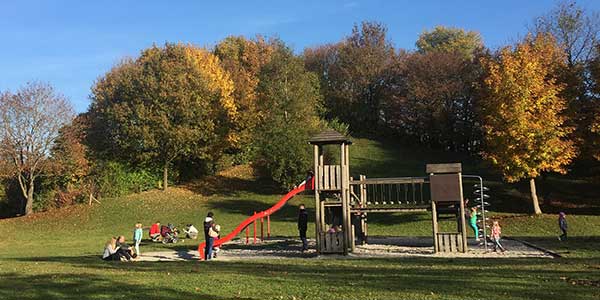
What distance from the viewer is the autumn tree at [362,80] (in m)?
59.3

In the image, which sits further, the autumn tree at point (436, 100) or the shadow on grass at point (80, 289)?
the autumn tree at point (436, 100)

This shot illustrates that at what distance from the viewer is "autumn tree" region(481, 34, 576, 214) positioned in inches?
1105

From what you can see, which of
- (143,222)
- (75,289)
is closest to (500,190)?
(143,222)

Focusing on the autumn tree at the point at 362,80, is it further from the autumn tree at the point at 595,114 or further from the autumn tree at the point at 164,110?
the autumn tree at the point at 595,114

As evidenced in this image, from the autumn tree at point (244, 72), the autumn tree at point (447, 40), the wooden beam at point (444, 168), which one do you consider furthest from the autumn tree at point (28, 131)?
the autumn tree at point (447, 40)

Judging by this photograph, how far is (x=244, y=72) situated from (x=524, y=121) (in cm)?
3037

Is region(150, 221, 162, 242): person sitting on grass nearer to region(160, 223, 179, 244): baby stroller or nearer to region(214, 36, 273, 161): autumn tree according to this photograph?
region(160, 223, 179, 244): baby stroller

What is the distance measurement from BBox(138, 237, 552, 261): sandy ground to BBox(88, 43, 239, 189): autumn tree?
20.0 metres

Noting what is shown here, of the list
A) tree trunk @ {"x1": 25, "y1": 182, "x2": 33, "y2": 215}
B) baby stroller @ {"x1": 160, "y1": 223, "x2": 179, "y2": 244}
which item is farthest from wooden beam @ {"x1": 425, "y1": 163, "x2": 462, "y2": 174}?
tree trunk @ {"x1": 25, "y1": 182, "x2": 33, "y2": 215}

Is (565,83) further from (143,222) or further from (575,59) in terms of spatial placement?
(143,222)

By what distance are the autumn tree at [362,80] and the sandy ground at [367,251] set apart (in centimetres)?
3704

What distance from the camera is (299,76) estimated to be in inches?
1687

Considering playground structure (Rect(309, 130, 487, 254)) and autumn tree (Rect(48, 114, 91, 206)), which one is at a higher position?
autumn tree (Rect(48, 114, 91, 206))

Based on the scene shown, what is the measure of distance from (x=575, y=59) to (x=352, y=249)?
28173mm
